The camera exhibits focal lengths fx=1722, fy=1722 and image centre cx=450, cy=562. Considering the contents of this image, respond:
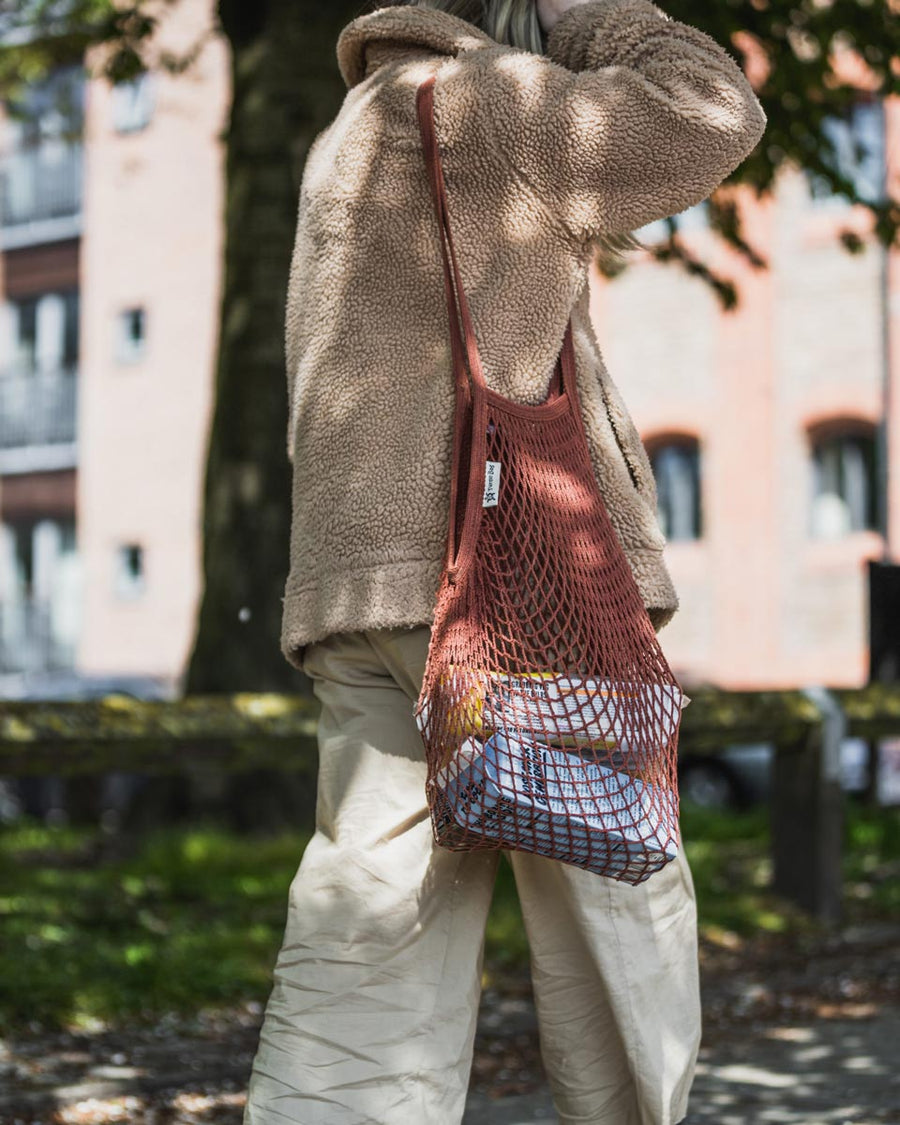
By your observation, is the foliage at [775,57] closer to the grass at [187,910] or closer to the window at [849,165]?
the window at [849,165]

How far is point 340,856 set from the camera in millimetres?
2594

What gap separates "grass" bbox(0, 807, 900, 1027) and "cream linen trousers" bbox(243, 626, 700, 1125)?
274 centimetres

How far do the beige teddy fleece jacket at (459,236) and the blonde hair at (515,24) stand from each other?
0.05m

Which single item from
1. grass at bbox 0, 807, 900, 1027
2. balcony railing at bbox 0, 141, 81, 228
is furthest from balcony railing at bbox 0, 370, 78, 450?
grass at bbox 0, 807, 900, 1027

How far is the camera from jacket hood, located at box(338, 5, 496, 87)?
2.71 m

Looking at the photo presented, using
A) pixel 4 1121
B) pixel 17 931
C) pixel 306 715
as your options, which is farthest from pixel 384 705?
pixel 17 931

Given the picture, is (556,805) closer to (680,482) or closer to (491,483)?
(491,483)

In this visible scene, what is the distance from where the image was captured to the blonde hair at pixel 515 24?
277cm

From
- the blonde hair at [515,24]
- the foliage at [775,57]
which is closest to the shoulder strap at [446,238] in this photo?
the blonde hair at [515,24]

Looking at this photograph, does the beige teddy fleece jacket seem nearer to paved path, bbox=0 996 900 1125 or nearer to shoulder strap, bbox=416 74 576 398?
shoulder strap, bbox=416 74 576 398

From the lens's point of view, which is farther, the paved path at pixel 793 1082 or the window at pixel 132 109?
the window at pixel 132 109

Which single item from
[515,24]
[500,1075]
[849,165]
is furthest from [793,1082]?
[849,165]

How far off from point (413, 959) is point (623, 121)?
1.29 m

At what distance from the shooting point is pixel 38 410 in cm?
3136
